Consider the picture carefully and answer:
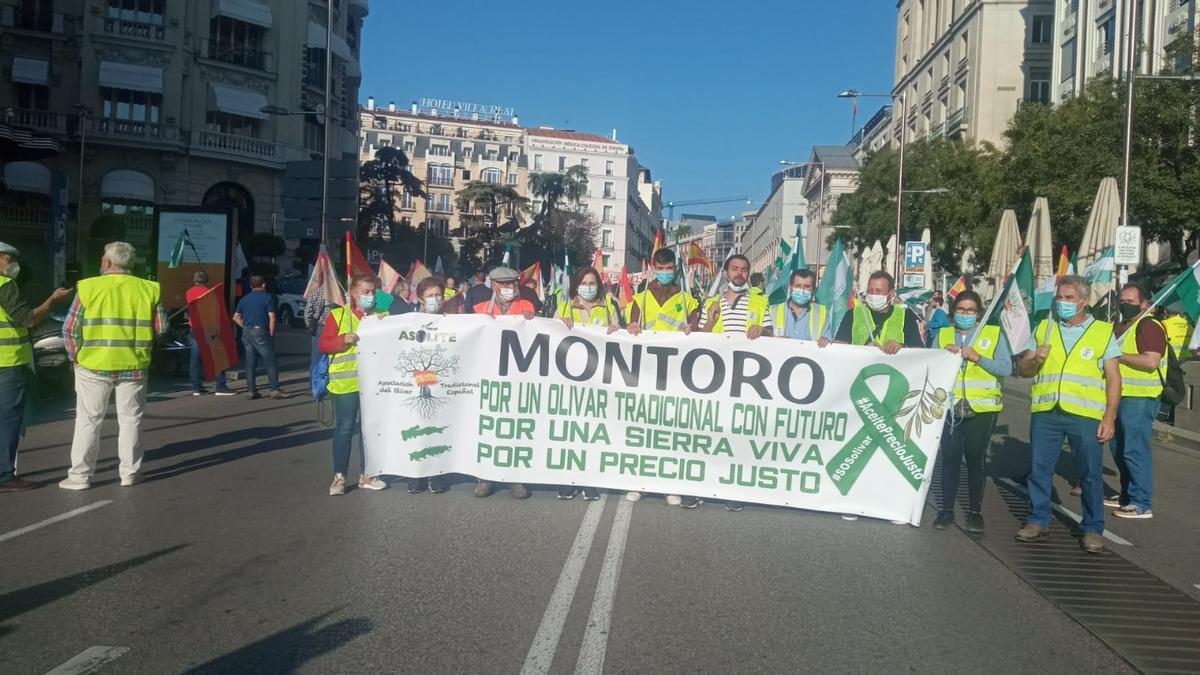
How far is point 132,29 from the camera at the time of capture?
1682 inches

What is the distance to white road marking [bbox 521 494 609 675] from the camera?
4594 mm

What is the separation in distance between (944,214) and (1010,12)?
18.4m

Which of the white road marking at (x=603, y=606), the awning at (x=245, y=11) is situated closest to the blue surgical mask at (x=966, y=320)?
the white road marking at (x=603, y=606)

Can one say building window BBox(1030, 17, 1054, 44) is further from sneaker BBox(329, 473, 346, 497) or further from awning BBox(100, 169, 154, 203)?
sneaker BBox(329, 473, 346, 497)

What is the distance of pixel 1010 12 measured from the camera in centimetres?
5478

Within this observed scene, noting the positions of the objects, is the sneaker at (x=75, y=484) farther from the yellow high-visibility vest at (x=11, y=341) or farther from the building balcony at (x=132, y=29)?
the building balcony at (x=132, y=29)

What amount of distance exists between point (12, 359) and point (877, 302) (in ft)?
21.9

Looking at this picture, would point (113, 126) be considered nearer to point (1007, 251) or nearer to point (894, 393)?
point (1007, 251)

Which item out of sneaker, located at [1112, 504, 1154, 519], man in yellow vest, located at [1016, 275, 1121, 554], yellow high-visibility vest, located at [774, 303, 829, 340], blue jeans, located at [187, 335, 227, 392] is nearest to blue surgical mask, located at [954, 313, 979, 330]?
man in yellow vest, located at [1016, 275, 1121, 554]

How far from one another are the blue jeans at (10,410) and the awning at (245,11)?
131ft

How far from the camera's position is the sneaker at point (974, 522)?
7.55 meters

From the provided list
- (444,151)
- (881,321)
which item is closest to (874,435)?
(881,321)

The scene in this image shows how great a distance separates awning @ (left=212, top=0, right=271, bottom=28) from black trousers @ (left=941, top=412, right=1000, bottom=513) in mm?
42915

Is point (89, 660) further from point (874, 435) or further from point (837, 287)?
point (837, 287)
